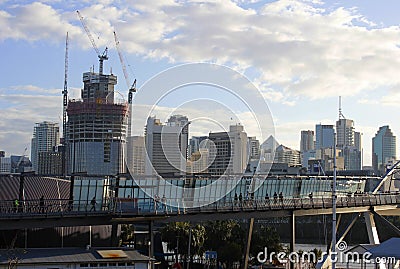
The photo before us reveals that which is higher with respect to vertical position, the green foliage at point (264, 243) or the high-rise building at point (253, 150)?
the high-rise building at point (253, 150)

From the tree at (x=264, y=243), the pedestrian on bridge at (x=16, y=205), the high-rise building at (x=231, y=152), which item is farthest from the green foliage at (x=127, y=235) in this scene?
the high-rise building at (x=231, y=152)

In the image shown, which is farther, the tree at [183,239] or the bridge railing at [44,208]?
the tree at [183,239]

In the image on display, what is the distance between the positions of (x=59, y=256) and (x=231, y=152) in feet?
402

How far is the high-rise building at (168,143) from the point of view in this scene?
15550 centimetres

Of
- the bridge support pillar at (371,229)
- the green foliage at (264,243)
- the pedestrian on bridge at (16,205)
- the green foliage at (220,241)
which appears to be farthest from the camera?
the bridge support pillar at (371,229)

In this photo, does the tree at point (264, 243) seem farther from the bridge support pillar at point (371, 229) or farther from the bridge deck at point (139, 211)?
the bridge support pillar at point (371, 229)

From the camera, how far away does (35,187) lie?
200ft

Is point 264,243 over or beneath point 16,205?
beneath

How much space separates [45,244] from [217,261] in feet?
93.4

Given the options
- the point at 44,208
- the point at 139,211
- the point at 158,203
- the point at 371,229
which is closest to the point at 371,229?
the point at 371,229

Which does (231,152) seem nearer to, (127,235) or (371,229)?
(371,229)

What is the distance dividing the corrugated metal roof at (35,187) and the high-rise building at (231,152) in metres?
101

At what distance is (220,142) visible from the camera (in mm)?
185500

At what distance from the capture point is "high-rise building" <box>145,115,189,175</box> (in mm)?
155500
